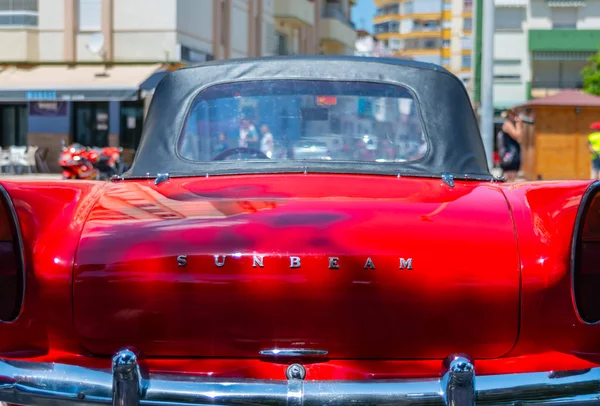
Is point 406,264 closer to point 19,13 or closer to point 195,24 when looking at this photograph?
point 195,24

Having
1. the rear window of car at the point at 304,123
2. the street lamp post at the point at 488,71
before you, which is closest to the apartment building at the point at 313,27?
the street lamp post at the point at 488,71

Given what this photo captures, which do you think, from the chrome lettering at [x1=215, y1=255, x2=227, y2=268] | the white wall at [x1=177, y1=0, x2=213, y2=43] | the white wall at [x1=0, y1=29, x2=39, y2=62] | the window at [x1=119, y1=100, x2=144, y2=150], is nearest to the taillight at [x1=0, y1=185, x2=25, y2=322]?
the chrome lettering at [x1=215, y1=255, x2=227, y2=268]

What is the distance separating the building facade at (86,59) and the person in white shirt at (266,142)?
26520 mm

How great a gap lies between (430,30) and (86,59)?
8311 cm

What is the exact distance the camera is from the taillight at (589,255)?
2799 millimetres

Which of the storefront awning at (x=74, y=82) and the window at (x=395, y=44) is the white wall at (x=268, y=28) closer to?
the storefront awning at (x=74, y=82)

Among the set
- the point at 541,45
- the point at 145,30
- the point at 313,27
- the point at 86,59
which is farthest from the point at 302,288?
the point at 541,45

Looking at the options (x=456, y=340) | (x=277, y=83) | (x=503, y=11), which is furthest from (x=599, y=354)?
(x=503, y=11)

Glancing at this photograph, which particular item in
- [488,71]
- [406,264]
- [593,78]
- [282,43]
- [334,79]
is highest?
[282,43]

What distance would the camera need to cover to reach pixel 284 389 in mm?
2576

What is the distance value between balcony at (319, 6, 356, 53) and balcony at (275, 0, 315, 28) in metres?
4.62

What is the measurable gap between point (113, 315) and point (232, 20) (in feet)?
118

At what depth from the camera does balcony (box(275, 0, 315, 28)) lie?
44.0 metres

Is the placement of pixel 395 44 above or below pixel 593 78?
above
